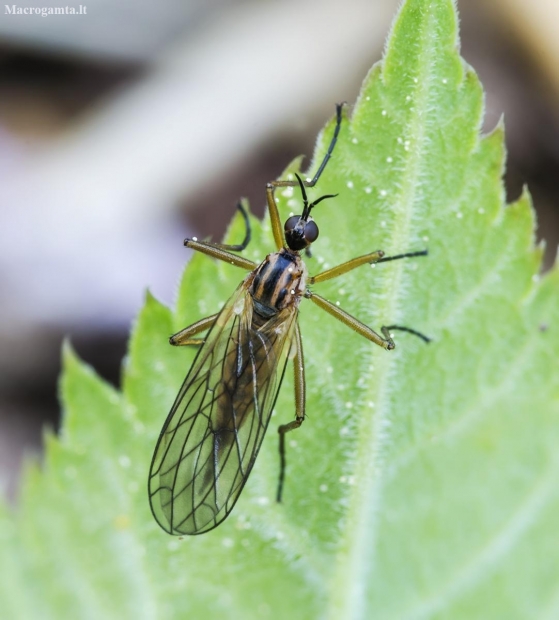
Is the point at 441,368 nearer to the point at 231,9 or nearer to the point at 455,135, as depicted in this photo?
the point at 455,135

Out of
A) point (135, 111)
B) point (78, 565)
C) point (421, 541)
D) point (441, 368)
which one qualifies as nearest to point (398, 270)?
point (441, 368)

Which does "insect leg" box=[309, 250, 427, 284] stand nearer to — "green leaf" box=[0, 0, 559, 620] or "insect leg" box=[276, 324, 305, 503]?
"green leaf" box=[0, 0, 559, 620]

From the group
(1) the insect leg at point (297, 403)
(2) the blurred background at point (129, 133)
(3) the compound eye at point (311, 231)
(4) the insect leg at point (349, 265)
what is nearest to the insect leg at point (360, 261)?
(4) the insect leg at point (349, 265)

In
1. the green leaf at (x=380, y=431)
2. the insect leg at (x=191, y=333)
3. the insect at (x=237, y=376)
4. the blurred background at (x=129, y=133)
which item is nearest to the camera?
the green leaf at (x=380, y=431)

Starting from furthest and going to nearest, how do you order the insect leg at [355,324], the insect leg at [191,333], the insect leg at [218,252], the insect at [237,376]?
the insect leg at [218,252] < the insect leg at [191,333] < the insect at [237,376] < the insect leg at [355,324]

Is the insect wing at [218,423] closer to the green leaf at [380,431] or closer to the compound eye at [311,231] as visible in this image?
the green leaf at [380,431]

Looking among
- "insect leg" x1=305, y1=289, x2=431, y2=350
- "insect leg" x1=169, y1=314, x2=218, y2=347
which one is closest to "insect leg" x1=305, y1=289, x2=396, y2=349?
"insect leg" x1=305, y1=289, x2=431, y2=350
